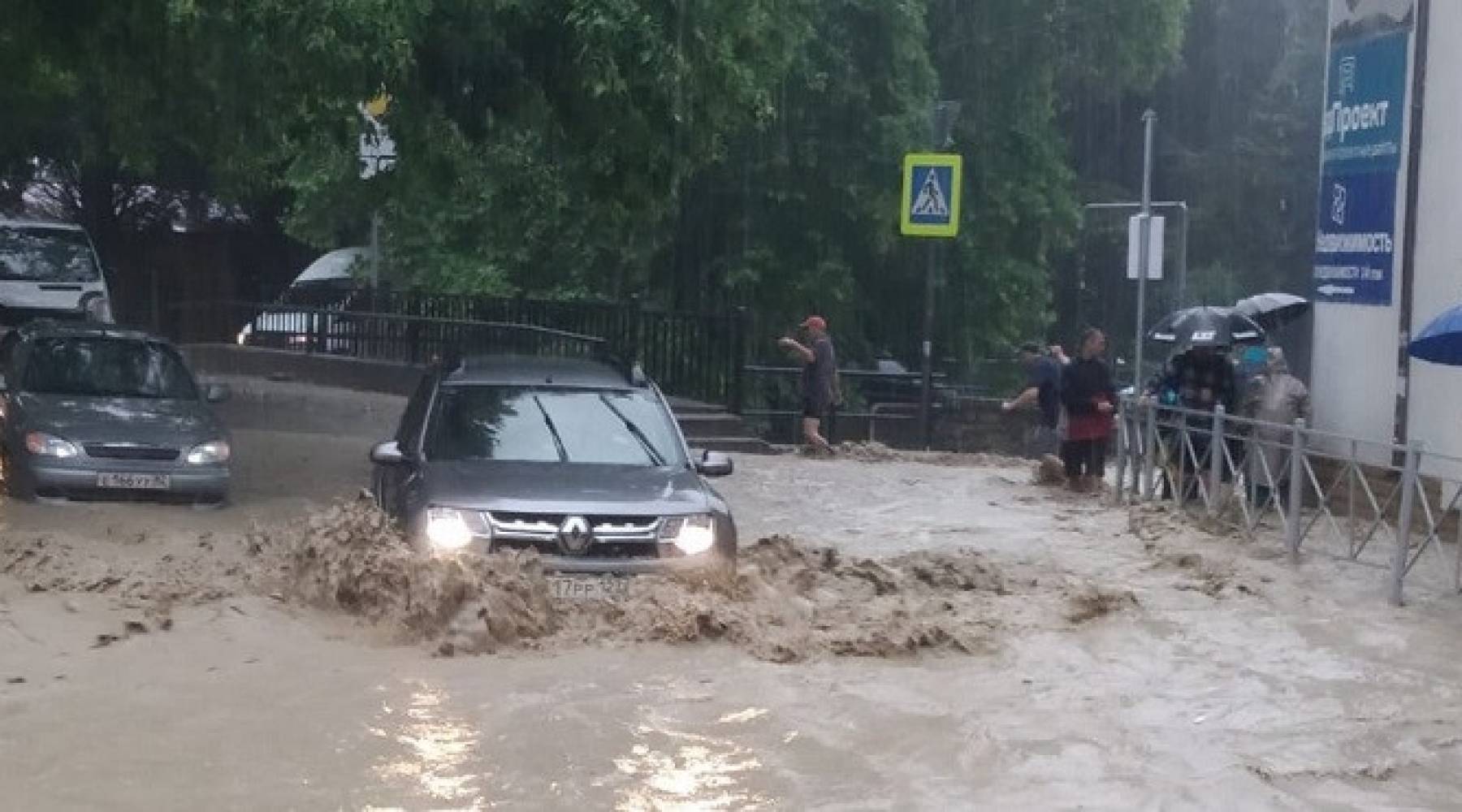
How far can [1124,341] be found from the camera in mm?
40594

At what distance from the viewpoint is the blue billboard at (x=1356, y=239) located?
1525cm

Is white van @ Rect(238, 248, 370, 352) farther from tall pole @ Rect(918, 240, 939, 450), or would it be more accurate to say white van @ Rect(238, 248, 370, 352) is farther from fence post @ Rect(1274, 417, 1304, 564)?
fence post @ Rect(1274, 417, 1304, 564)

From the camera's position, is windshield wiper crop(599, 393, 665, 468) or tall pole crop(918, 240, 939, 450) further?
tall pole crop(918, 240, 939, 450)

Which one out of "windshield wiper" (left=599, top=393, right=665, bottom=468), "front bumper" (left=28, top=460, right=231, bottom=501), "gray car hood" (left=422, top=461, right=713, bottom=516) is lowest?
"front bumper" (left=28, top=460, right=231, bottom=501)

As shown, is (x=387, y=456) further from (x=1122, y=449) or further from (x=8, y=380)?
(x=1122, y=449)

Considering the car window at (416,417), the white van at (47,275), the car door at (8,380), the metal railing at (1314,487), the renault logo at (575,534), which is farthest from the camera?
the white van at (47,275)

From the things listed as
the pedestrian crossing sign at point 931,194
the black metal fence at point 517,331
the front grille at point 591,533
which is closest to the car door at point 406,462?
the front grille at point 591,533

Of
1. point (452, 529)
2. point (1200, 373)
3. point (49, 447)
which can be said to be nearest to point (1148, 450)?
point (1200, 373)

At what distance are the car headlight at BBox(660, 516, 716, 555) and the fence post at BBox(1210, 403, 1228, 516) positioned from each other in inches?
215

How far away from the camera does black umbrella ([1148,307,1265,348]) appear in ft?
57.1

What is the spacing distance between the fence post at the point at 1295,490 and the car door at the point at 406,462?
5.47 meters

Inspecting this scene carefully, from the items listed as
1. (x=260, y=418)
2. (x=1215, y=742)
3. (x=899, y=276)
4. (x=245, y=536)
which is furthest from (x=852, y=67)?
(x=1215, y=742)

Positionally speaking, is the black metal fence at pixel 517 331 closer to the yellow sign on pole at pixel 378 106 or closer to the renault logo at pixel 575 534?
the yellow sign on pole at pixel 378 106

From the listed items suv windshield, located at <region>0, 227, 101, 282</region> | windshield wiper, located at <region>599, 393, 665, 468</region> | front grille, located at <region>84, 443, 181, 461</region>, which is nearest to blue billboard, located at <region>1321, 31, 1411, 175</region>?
windshield wiper, located at <region>599, 393, 665, 468</region>
